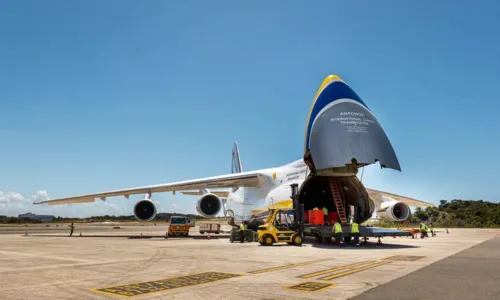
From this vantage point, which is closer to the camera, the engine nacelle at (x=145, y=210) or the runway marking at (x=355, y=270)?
the runway marking at (x=355, y=270)

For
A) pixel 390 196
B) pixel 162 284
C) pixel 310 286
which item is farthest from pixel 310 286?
pixel 390 196

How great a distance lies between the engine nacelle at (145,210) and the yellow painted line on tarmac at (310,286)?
17244 millimetres

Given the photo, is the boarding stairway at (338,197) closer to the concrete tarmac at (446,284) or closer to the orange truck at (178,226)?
the concrete tarmac at (446,284)

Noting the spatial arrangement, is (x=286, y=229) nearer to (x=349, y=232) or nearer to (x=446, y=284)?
(x=349, y=232)

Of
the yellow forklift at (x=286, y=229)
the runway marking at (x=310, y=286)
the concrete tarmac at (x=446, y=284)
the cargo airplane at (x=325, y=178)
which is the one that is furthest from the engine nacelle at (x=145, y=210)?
the runway marking at (x=310, y=286)

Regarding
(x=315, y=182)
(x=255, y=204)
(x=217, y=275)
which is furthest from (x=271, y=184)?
(x=217, y=275)

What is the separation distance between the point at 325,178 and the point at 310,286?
13374 mm

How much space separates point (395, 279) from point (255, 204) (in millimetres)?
16900

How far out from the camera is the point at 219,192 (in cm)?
3397

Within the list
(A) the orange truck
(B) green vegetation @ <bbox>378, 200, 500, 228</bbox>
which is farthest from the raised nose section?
(B) green vegetation @ <bbox>378, 200, 500, 228</bbox>

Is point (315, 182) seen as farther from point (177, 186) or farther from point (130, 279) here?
point (130, 279)

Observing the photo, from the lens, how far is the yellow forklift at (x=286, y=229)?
17.0 metres

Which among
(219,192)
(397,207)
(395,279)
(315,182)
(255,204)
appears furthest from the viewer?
(219,192)

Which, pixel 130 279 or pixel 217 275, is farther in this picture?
pixel 217 275
